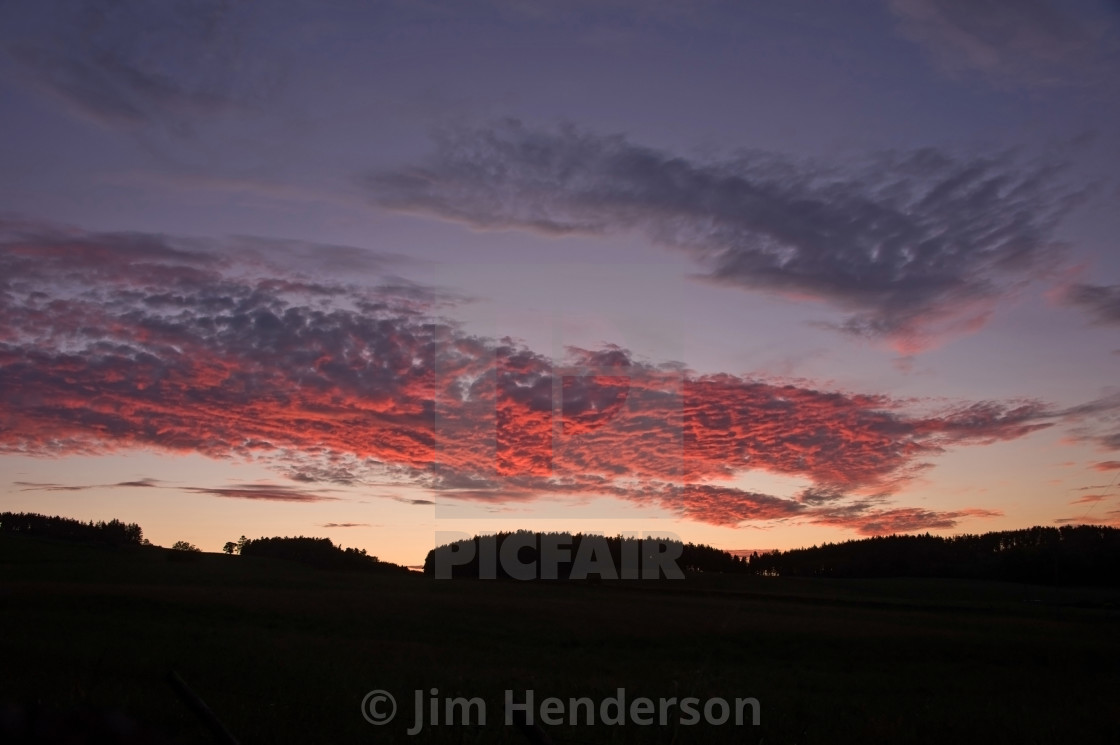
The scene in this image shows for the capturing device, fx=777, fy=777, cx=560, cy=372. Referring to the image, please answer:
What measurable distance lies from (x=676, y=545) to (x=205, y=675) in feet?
204

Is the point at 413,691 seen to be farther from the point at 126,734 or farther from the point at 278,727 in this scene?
the point at 126,734

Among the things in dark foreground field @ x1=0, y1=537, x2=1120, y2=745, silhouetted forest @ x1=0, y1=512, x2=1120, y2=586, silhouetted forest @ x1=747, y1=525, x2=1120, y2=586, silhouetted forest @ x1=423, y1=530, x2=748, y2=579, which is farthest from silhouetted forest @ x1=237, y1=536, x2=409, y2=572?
silhouetted forest @ x1=747, y1=525, x2=1120, y2=586

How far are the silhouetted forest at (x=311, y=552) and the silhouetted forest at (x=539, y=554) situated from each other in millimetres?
10159

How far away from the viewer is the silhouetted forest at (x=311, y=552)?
112250mm

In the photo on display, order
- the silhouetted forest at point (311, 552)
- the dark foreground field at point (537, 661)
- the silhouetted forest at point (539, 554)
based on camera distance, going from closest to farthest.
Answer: the dark foreground field at point (537, 661) → the silhouetted forest at point (539, 554) → the silhouetted forest at point (311, 552)

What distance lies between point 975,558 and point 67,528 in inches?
5851

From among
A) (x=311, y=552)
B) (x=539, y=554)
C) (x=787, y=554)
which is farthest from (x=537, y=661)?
(x=787, y=554)

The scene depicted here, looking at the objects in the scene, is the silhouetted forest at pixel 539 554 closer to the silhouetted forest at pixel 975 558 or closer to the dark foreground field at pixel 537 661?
the silhouetted forest at pixel 975 558

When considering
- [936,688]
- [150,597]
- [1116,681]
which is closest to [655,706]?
[936,688]

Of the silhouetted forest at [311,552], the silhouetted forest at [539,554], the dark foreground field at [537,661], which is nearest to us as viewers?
the dark foreground field at [537,661]

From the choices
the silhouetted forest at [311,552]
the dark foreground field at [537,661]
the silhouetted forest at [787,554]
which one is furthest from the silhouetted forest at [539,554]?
the dark foreground field at [537,661]

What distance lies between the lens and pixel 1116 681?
27719mm

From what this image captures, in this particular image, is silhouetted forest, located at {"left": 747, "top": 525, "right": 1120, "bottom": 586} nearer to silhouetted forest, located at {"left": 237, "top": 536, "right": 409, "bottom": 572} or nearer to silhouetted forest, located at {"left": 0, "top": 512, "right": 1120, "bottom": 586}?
silhouetted forest, located at {"left": 0, "top": 512, "right": 1120, "bottom": 586}

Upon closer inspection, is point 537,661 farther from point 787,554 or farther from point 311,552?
point 787,554
